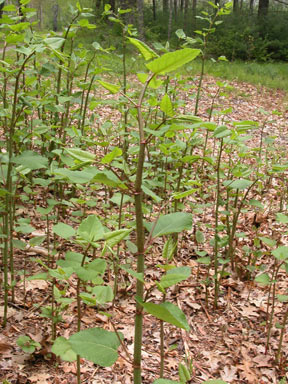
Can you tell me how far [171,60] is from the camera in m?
0.74

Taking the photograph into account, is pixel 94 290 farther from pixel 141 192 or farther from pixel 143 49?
pixel 143 49

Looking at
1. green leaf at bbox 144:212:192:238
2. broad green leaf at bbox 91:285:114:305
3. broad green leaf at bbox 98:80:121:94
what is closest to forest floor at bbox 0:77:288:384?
broad green leaf at bbox 91:285:114:305

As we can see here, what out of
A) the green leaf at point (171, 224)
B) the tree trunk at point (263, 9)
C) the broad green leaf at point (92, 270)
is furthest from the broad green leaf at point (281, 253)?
the tree trunk at point (263, 9)

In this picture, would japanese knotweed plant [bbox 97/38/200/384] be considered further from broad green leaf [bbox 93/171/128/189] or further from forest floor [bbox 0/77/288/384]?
forest floor [bbox 0/77/288/384]

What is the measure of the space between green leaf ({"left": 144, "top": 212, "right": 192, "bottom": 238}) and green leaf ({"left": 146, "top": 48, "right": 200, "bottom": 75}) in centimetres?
39

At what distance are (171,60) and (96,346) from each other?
0.68 m

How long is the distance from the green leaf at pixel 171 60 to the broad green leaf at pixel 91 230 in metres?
0.47

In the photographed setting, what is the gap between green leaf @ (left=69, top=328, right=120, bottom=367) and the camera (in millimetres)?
841

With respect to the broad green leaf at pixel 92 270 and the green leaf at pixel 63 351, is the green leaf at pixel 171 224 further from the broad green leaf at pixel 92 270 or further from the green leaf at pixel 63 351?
the green leaf at pixel 63 351

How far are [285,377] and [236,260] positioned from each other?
977 mm

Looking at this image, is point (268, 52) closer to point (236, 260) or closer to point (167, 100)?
point (236, 260)

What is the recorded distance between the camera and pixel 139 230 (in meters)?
0.88

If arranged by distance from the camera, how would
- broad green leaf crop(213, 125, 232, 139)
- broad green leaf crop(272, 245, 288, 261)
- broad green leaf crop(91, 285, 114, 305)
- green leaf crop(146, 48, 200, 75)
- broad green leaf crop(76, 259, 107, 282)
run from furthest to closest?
broad green leaf crop(272, 245, 288, 261) → broad green leaf crop(213, 125, 232, 139) → broad green leaf crop(91, 285, 114, 305) → broad green leaf crop(76, 259, 107, 282) → green leaf crop(146, 48, 200, 75)

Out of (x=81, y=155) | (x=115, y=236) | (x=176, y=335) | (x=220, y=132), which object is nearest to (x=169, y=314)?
(x=115, y=236)
